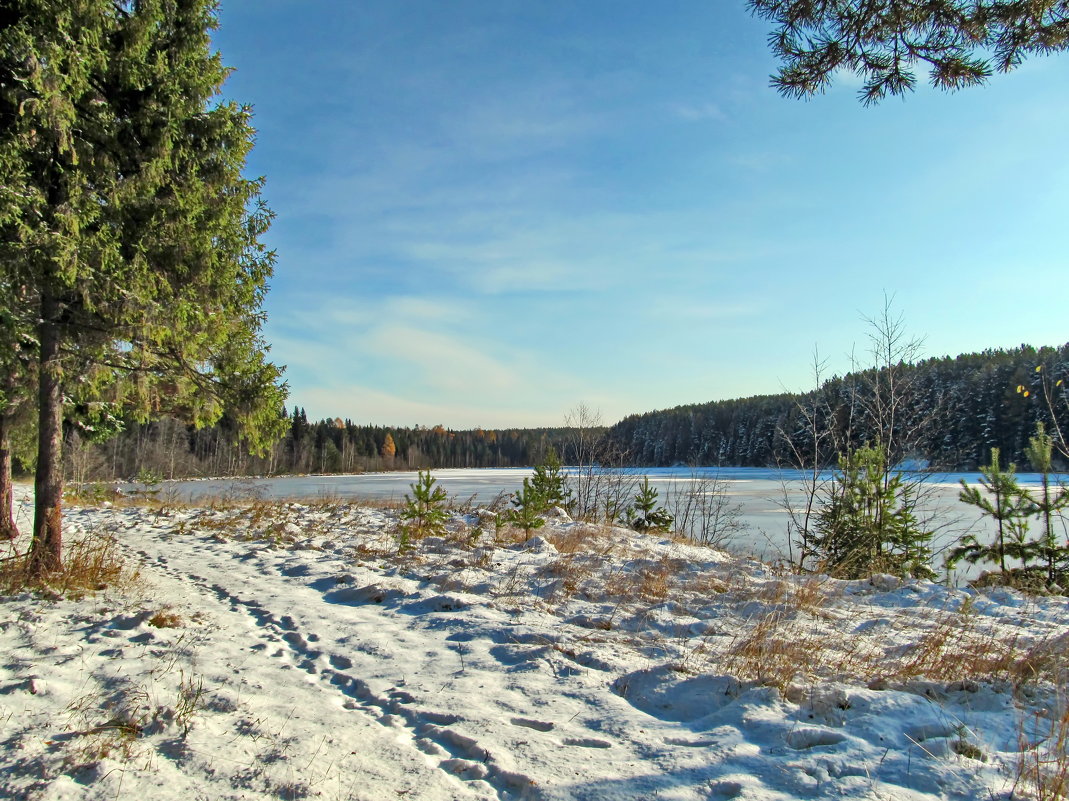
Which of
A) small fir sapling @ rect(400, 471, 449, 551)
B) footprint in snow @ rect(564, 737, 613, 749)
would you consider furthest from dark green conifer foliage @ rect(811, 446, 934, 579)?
footprint in snow @ rect(564, 737, 613, 749)

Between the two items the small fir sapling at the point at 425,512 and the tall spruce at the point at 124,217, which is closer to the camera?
the tall spruce at the point at 124,217

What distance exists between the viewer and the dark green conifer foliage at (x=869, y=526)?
31.9 feet

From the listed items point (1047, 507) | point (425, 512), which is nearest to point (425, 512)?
point (425, 512)

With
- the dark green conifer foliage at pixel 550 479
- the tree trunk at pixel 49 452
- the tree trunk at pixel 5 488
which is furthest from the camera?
the dark green conifer foliage at pixel 550 479

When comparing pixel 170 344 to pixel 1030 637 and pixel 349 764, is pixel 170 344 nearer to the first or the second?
pixel 349 764

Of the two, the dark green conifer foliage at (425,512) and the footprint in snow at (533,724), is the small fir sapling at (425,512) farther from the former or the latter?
the footprint in snow at (533,724)

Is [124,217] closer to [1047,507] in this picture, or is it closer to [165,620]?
[165,620]

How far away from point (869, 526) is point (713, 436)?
7304 centimetres

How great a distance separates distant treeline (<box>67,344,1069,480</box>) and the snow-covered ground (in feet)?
10.6

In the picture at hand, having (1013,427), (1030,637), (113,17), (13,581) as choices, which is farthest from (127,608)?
(1013,427)

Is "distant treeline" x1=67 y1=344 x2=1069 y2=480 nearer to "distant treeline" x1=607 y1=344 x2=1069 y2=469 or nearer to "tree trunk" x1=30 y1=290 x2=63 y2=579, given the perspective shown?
"distant treeline" x1=607 y1=344 x2=1069 y2=469

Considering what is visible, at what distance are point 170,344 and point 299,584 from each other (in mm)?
3187

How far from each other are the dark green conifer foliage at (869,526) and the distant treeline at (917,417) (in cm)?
154

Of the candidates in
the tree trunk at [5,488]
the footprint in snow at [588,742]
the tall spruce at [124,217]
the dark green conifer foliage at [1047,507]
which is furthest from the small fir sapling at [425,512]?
the dark green conifer foliage at [1047,507]
